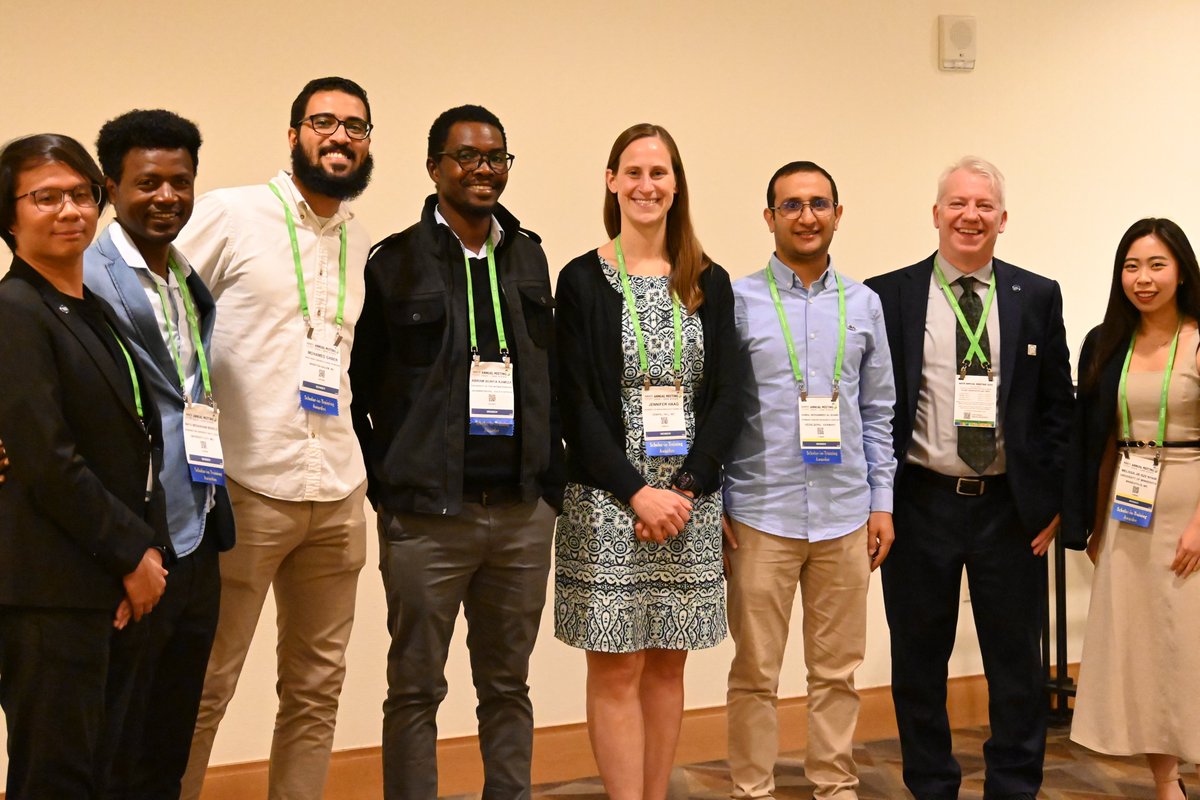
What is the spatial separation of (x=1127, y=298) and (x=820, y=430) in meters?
1.03

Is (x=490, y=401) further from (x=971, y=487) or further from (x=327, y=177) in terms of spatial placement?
(x=971, y=487)

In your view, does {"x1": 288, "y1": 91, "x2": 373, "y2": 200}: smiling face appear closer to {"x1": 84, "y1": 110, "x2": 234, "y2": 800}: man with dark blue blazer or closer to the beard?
the beard

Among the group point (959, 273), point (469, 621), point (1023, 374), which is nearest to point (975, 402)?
point (1023, 374)

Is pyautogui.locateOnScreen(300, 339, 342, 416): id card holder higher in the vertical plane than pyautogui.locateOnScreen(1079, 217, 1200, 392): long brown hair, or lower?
lower

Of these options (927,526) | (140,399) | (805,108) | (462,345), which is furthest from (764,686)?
(805,108)

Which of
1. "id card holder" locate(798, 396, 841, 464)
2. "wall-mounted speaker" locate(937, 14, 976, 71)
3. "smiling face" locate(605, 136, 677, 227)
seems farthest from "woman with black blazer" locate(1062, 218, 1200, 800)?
"wall-mounted speaker" locate(937, 14, 976, 71)

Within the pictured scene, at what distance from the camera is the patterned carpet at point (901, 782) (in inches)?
147

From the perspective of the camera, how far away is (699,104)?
4.25 meters

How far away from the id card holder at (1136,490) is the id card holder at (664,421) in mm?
1279

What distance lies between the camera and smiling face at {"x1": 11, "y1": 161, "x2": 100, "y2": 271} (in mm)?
2141

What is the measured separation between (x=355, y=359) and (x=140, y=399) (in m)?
0.68

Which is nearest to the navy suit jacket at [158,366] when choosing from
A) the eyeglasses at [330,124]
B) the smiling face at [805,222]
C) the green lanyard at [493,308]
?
the eyeglasses at [330,124]

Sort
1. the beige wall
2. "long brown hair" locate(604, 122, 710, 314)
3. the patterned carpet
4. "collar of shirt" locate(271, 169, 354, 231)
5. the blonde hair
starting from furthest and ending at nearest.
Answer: the patterned carpet
the beige wall
the blonde hair
"long brown hair" locate(604, 122, 710, 314)
"collar of shirt" locate(271, 169, 354, 231)

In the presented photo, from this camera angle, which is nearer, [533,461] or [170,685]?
[170,685]
